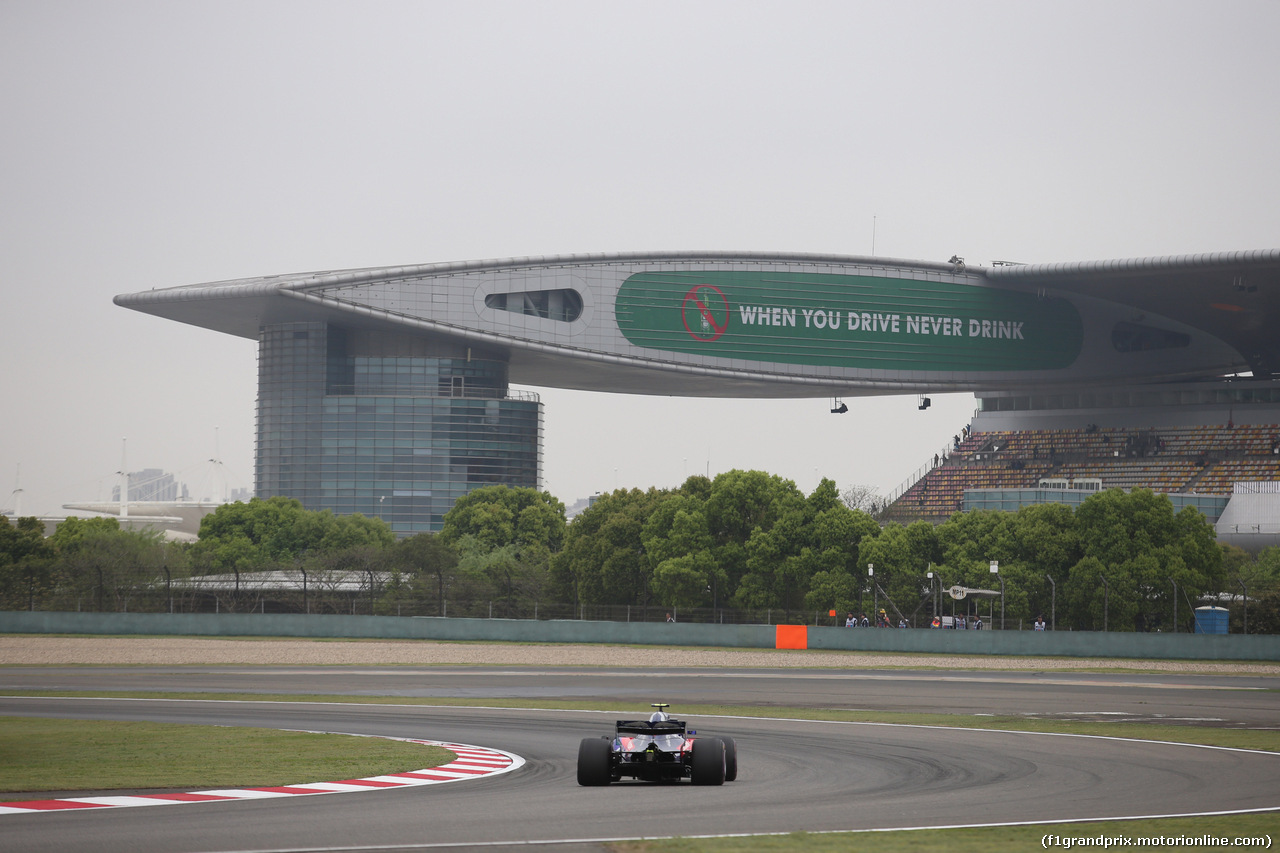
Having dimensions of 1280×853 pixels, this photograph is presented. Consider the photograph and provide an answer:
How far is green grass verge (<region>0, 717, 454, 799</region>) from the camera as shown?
1686cm

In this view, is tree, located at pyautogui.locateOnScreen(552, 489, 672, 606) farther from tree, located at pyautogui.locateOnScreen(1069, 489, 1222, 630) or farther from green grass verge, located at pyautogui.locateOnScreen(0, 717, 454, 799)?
green grass verge, located at pyautogui.locateOnScreen(0, 717, 454, 799)

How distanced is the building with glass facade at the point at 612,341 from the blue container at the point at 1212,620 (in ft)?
183

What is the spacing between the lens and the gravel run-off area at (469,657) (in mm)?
48625

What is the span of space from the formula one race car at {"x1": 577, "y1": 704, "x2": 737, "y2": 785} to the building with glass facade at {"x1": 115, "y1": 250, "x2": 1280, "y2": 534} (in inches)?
3900

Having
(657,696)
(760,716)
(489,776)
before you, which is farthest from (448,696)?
(489,776)

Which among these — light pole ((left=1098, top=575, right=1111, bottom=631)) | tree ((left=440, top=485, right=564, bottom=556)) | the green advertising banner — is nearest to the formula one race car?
light pole ((left=1098, top=575, right=1111, bottom=631))

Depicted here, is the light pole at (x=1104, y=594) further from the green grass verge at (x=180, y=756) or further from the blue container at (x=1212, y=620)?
the green grass verge at (x=180, y=756)

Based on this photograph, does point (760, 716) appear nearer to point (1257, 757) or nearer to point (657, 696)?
point (657, 696)

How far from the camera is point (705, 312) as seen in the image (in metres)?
117

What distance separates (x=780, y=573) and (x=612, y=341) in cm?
4902

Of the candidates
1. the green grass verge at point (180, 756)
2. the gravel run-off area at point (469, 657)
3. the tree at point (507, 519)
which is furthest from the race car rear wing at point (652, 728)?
the tree at point (507, 519)

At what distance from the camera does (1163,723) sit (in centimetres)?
2680

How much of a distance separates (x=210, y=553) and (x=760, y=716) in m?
75.9

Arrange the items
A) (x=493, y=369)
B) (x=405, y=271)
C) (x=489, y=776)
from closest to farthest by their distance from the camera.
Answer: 1. (x=489, y=776)
2. (x=405, y=271)
3. (x=493, y=369)
